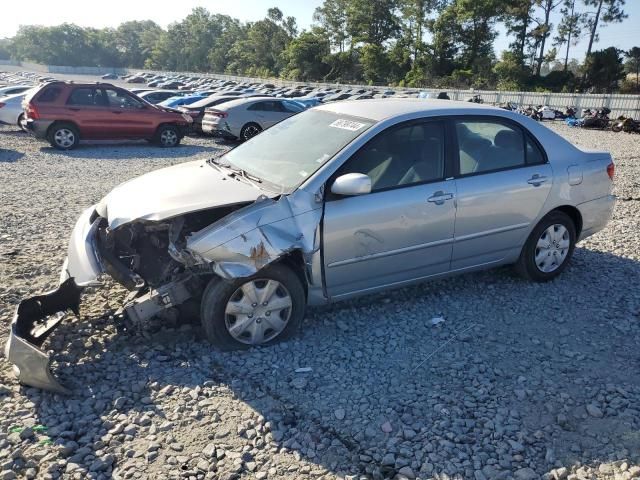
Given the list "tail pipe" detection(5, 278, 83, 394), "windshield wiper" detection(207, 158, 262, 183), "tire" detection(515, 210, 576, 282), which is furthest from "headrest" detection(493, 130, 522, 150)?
"tail pipe" detection(5, 278, 83, 394)

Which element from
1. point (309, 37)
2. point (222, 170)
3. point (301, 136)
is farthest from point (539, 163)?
point (309, 37)

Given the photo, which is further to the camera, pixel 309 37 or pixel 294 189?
pixel 309 37

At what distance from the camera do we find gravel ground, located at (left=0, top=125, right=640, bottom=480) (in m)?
2.70

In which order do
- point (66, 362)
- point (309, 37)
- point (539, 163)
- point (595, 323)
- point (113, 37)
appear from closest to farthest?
point (66, 362)
point (595, 323)
point (539, 163)
point (309, 37)
point (113, 37)

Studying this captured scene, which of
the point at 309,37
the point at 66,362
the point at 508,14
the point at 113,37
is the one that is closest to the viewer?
the point at 66,362

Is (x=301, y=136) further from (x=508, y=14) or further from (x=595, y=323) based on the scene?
(x=508, y=14)

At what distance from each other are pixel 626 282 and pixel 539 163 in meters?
1.58

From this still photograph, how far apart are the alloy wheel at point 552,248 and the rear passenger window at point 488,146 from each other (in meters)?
0.78

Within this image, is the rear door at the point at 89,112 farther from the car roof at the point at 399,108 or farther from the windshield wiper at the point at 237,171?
the car roof at the point at 399,108

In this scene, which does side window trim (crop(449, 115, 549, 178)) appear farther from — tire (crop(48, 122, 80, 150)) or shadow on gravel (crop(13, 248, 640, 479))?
tire (crop(48, 122, 80, 150))

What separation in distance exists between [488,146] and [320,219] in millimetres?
1840

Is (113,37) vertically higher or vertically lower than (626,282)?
higher

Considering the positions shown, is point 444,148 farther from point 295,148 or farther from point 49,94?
point 49,94

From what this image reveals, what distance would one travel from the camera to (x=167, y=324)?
3938 mm
